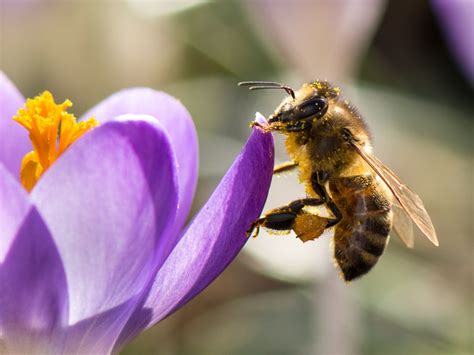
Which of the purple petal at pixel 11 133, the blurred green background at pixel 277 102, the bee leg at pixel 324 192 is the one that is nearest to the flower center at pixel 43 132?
the purple petal at pixel 11 133

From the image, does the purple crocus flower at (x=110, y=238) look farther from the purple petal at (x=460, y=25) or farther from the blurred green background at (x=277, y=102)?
the purple petal at (x=460, y=25)

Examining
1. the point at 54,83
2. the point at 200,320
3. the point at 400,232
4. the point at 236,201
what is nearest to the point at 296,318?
the point at 200,320

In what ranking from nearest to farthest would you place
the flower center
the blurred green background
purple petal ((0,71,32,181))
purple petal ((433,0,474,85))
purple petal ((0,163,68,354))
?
purple petal ((0,163,68,354))
the flower center
purple petal ((0,71,32,181))
the blurred green background
purple petal ((433,0,474,85))

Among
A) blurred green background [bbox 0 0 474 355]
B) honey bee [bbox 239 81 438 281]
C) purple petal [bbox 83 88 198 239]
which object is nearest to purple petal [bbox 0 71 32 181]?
purple petal [bbox 83 88 198 239]

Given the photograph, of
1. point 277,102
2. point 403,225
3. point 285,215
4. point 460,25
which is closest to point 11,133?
point 285,215

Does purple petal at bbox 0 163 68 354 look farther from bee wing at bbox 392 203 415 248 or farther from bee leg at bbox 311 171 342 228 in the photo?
bee wing at bbox 392 203 415 248

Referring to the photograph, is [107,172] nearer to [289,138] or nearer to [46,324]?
[46,324]
